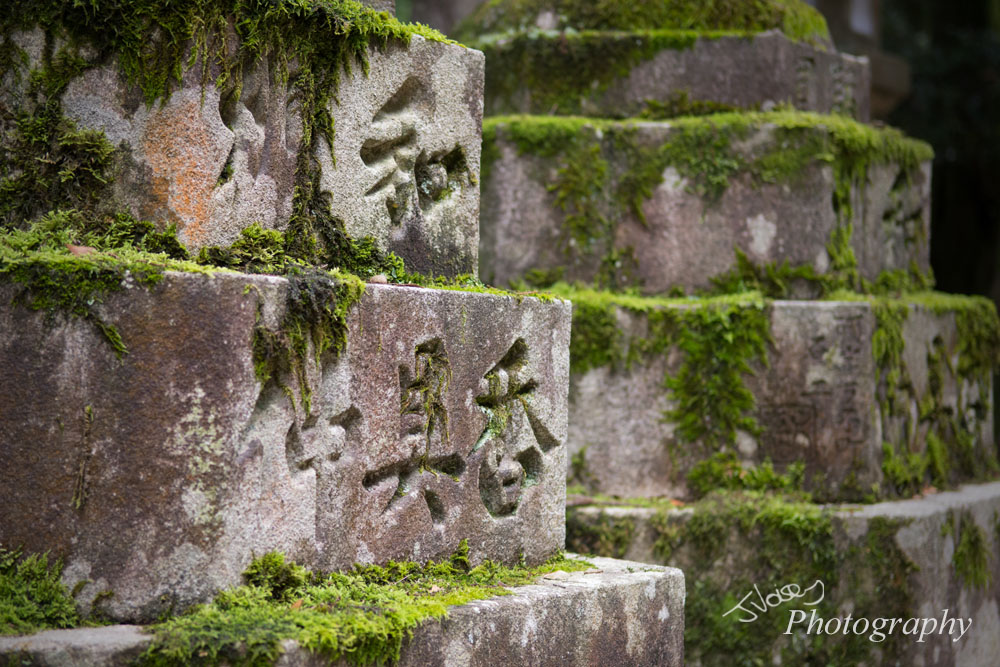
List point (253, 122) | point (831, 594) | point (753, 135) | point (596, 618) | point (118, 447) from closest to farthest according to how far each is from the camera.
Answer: point (118, 447) → point (253, 122) → point (596, 618) → point (831, 594) → point (753, 135)

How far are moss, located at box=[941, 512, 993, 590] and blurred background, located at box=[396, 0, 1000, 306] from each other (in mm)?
6271

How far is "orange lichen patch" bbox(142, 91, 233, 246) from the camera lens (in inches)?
94.6

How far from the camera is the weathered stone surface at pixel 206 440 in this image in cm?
215

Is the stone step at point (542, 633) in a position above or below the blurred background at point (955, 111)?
below

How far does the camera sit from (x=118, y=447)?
215cm

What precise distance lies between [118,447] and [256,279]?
0.45 metres

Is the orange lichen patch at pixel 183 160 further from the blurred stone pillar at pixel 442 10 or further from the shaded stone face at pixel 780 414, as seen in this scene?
the blurred stone pillar at pixel 442 10

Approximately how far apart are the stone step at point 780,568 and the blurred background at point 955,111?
6.83 meters

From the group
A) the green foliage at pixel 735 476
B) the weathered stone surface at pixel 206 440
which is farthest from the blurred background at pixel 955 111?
the weathered stone surface at pixel 206 440

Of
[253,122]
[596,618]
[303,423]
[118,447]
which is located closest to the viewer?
[118,447]

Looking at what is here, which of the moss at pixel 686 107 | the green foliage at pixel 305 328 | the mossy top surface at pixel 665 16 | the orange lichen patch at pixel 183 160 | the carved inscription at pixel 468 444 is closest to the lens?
the green foliage at pixel 305 328

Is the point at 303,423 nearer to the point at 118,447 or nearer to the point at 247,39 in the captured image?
the point at 118,447

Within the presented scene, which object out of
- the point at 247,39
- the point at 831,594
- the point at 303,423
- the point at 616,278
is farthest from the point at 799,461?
the point at 247,39
